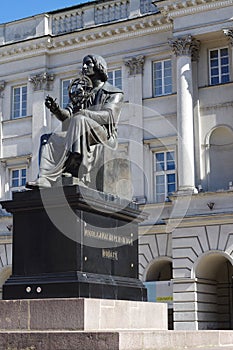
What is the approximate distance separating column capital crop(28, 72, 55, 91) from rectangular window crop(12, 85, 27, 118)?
98 cm

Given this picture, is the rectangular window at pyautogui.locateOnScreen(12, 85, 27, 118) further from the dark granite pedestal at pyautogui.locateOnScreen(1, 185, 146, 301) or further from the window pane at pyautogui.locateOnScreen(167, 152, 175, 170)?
the dark granite pedestal at pyautogui.locateOnScreen(1, 185, 146, 301)

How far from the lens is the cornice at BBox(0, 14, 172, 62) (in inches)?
1158

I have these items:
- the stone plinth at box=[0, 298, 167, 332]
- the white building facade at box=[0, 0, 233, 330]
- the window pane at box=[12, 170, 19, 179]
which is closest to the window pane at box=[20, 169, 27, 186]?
the white building facade at box=[0, 0, 233, 330]

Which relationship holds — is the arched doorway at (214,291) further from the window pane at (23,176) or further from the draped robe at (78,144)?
the draped robe at (78,144)

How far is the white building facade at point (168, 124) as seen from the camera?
86.8 feet

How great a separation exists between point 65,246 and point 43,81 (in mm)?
23448

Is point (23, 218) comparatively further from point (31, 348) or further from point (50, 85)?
point (50, 85)

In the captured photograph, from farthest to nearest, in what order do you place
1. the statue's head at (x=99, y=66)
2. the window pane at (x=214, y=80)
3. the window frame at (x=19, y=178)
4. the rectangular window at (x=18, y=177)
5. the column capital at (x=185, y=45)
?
the rectangular window at (x=18, y=177)
the window frame at (x=19, y=178)
the window pane at (x=214, y=80)
the column capital at (x=185, y=45)
the statue's head at (x=99, y=66)

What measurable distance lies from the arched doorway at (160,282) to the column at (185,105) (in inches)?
134

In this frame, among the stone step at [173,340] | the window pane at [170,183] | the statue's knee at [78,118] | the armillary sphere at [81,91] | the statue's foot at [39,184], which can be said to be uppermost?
the window pane at [170,183]

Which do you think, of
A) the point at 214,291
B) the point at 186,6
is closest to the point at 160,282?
the point at 214,291

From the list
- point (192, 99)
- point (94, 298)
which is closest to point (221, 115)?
point (192, 99)

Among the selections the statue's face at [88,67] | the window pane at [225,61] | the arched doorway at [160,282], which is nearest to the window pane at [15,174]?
the arched doorway at [160,282]

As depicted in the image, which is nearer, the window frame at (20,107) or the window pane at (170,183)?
the window pane at (170,183)
